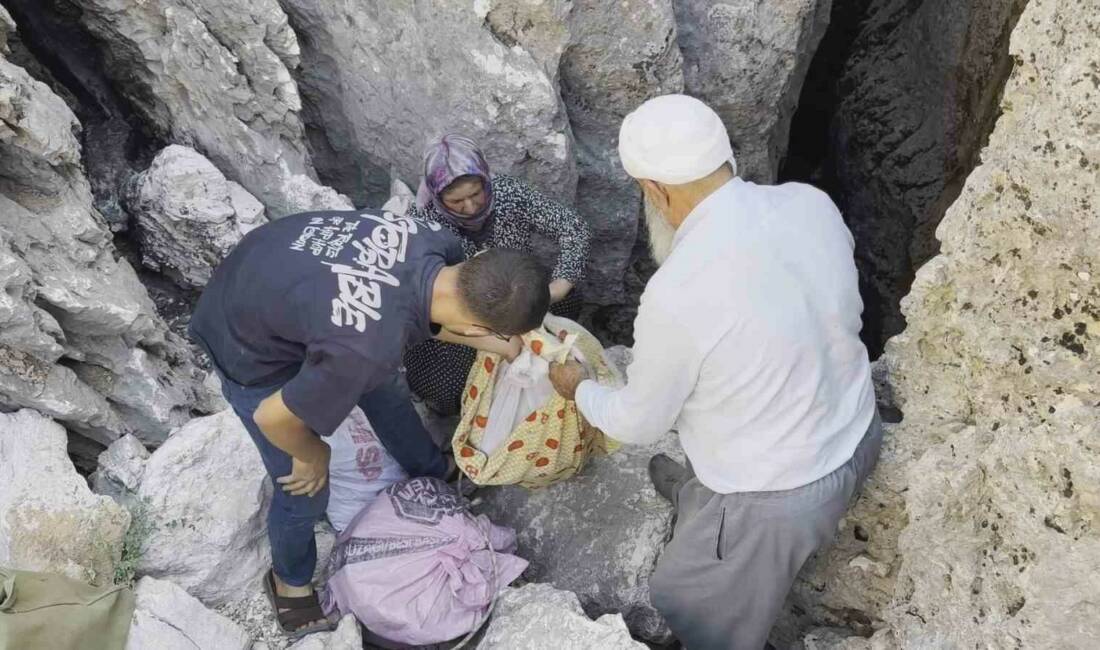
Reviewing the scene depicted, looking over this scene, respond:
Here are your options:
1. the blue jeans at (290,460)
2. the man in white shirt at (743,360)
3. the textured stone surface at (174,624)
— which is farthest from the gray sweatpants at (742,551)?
the textured stone surface at (174,624)

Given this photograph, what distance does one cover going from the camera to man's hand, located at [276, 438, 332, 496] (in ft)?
7.82

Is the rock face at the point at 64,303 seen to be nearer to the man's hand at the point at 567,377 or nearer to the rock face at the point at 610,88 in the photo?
the man's hand at the point at 567,377

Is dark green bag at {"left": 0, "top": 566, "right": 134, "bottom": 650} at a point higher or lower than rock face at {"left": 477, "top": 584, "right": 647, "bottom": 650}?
higher

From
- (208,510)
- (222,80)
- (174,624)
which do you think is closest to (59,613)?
(174,624)

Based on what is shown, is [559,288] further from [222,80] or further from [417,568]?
[222,80]

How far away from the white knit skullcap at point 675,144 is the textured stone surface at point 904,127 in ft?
6.99

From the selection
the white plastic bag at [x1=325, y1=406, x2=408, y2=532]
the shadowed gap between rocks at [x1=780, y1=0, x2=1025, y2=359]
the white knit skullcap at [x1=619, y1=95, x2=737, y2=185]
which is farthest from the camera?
the shadowed gap between rocks at [x1=780, y1=0, x2=1025, y2=359]

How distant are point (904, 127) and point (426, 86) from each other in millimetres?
2733

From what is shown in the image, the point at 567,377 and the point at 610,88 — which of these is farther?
the point at 610,88

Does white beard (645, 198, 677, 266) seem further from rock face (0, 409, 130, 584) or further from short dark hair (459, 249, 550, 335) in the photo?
rock face (0, 409, 130, 584)

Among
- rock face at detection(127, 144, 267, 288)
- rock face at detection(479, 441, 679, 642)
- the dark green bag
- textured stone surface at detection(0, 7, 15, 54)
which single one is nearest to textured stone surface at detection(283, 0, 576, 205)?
rock face at detection(127, 144, 267, 288)

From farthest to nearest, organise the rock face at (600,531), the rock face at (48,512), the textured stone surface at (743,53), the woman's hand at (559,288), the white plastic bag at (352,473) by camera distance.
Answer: the textured stone surface at (743,53)
the woman's hand at (559,288)
the white plastic bag at (352,473)
the rock face at (600,531)
the rock face at (48,512)

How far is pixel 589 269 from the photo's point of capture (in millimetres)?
4320

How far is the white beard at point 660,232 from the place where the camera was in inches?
91.7
